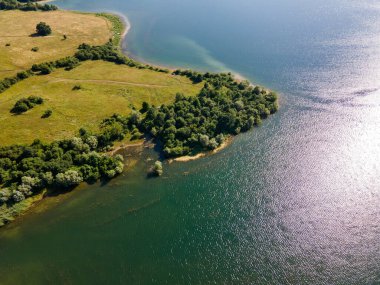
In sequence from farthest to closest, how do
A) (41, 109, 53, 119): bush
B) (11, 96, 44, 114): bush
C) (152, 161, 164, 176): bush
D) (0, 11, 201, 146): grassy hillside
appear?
1. (11, 96, 44, 114): bush
2. (41, 109, 53, 119): bush
3. (0, 11, 201, 146): grassy hillside
4. (152, 161, 164, 176): bush

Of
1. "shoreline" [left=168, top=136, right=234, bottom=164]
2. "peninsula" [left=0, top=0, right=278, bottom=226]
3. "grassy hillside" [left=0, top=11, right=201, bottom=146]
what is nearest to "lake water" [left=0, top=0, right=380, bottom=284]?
A: "shoreline" [left=168, top=136, right=234, bottom=164]

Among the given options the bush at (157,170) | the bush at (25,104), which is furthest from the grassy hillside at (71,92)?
the bush at (157,170)

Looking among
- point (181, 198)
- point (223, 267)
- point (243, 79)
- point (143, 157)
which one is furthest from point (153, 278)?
point (243, 79)

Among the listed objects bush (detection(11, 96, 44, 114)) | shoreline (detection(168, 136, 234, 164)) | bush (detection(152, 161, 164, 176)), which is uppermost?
shoreline (detection(168, 136, 234, 164))

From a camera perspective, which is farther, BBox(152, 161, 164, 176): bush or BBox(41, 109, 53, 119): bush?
BBox(41, 109, 53, 119): bush

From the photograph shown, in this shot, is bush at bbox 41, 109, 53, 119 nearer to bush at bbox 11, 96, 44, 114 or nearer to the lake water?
bush at bbox 11, 96, 44, 114

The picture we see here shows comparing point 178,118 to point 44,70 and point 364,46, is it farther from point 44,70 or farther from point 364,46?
point 364,46
